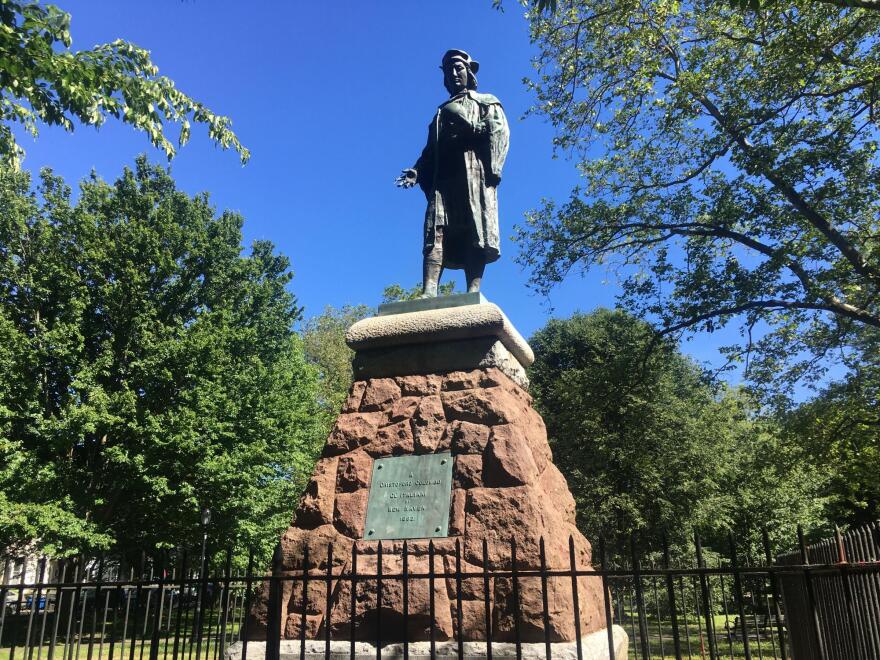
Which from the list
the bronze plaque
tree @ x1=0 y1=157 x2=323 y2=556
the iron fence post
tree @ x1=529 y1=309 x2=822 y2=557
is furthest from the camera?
tree @ x1=529 y1=309 x2=822 y2=557

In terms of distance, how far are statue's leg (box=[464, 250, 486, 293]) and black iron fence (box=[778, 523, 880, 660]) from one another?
339cm

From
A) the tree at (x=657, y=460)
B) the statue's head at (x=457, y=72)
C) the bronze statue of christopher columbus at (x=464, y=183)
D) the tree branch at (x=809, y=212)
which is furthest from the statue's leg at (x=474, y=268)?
the tree at (x=657, y=460)

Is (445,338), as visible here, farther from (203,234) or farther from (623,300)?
(203,234)

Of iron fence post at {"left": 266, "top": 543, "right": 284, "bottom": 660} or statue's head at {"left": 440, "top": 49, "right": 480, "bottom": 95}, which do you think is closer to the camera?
iron fence post at {"left": 266, "top": 543, "right": 284, "bottom": 660}

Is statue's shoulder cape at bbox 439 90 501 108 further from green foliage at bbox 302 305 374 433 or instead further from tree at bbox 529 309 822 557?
green foliage at bbox 302 305 374 433

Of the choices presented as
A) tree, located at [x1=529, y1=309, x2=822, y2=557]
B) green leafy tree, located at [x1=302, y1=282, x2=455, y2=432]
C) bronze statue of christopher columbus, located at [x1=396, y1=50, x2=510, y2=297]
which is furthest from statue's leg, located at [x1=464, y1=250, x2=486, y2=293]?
green leafy tree, located at [x1=302, y1=282, x2=455, y2=432]

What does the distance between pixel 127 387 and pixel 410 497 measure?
12.6m

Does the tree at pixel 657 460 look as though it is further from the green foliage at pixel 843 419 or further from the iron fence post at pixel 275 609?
the iron fence post at pixel 275 609

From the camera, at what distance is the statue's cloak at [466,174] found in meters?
5.91

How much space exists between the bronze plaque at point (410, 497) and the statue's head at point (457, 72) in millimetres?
3871

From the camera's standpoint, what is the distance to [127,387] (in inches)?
579

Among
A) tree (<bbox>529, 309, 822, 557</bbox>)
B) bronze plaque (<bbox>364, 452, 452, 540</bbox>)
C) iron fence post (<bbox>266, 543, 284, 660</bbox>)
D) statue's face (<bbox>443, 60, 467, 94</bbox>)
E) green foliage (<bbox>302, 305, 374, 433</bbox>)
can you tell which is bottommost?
iron fence post (<bbox>266, 543, 284, 660</bbox>)

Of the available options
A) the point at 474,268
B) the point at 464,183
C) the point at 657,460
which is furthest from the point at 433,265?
the point at 657,460

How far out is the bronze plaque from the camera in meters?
4.26
